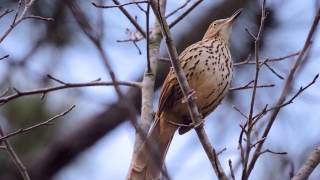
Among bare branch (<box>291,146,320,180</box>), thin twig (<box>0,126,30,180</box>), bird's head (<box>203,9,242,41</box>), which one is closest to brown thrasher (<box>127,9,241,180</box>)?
bird's head (<box>203,9,242,41</box>)

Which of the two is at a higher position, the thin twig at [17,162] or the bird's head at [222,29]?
the thin twig at [17,162]

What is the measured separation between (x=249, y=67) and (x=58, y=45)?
5.39 ft

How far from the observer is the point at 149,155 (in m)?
2.65

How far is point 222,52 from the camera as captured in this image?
462cm

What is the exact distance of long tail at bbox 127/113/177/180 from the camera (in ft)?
12.3

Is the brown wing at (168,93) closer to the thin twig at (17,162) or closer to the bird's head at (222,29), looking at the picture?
the bird's head at (222,29)

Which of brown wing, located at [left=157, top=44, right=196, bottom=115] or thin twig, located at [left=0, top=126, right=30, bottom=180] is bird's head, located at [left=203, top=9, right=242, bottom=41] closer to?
brown wing, located at [left=157, top=44, right=196, bottom=115]

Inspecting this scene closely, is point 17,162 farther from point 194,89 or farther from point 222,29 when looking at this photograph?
point 222,29

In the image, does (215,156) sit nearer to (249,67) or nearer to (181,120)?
(181,120)

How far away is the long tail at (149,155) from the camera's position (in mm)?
3740

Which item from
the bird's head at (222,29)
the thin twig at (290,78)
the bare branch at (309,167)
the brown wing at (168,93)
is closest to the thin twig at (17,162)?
the thin twig at (290,78)

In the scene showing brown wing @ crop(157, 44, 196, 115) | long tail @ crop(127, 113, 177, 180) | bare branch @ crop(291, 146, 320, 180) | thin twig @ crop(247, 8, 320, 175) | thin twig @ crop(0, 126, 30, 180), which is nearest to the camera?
thin twig @ crop(247, 8, 320, 175)

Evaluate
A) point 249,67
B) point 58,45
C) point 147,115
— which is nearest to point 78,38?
point 58,45

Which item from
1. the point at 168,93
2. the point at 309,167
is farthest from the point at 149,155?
the point at 168,93
